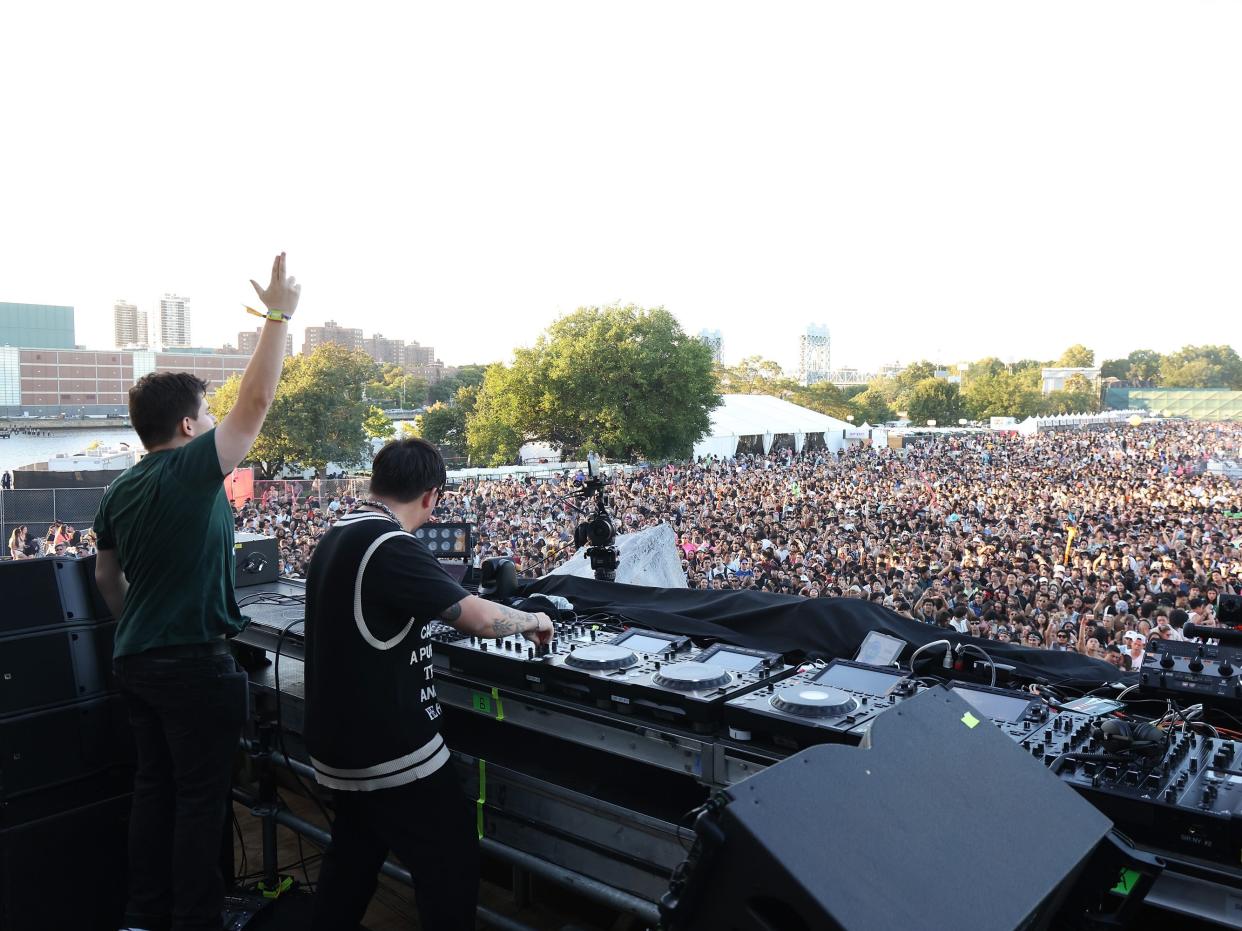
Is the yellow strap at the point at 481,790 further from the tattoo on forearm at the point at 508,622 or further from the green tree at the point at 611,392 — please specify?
the green tree at the point at 611,392

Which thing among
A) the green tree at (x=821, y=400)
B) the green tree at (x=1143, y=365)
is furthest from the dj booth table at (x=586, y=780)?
the green tree at (x=821, y=400)

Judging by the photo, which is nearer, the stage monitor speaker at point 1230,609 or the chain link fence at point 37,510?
the stage monitor speaker at point 1230,609

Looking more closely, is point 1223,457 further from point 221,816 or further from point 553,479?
point 221,816

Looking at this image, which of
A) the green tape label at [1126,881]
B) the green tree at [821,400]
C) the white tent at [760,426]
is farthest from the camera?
the green tree at [821,400]

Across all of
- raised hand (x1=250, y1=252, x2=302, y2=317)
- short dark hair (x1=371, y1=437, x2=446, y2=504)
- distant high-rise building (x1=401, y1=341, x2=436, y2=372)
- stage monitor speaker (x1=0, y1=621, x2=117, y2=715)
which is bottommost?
stage monitor speaker (x1=0, y1=621, x2=117, y2=715)

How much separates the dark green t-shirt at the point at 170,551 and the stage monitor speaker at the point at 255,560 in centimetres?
131

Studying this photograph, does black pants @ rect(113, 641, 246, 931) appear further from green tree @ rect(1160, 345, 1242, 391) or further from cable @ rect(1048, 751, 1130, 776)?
green tree @ rect(1160, 345, 1242, 391)

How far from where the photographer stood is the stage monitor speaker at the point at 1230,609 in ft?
5.44

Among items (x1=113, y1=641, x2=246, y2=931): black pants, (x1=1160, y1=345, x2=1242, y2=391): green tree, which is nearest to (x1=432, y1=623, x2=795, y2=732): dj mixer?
(x1=113, y1=641, x2=246, y2=931): black pants

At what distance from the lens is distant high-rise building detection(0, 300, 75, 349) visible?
45.3 ft

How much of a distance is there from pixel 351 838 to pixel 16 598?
1027 millimetres

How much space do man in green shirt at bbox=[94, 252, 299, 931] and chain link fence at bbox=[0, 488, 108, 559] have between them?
7.17 metres

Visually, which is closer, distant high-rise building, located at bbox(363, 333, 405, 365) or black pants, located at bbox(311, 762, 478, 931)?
black pants, located at bbox(311, 762, 478, 931)

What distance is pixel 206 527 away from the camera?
5.59ft
